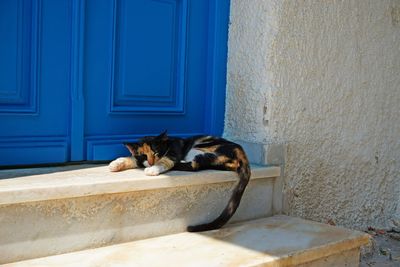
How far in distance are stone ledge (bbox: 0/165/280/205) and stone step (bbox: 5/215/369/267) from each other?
0.27 meters

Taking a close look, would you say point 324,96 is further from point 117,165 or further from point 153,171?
point 117,165

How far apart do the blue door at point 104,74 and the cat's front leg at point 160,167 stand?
39 centimetres

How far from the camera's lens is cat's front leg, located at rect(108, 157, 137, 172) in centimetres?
239

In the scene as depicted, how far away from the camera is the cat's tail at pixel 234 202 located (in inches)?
96.8

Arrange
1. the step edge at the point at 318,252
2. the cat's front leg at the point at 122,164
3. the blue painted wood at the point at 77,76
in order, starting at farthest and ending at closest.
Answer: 1. the blue painted wood at the point at 77,76
2. the cat's front leg at the point at 122,164
3. the step edge at the point at 318,252

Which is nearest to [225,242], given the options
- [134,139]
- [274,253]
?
[274,253]

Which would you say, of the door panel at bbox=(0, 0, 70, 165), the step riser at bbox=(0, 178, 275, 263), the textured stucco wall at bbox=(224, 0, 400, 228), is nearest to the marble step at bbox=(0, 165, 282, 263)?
the step riser at bbox=(0, 178, 275, 263)

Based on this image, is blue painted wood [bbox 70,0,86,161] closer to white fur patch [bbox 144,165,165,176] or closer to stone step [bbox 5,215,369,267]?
white fur patch [bbox 144,165,165,176]

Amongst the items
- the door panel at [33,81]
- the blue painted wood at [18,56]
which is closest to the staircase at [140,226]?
the door panel at [33,81]

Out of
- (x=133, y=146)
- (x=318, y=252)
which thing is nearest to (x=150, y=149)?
(x=133, y=146)

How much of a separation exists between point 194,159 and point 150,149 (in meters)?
0.26

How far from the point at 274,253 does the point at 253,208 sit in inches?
25.3

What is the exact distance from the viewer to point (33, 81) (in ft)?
7.84

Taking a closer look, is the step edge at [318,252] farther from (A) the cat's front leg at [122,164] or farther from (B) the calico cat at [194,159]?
(A) the cat's front leg at [122,164]
